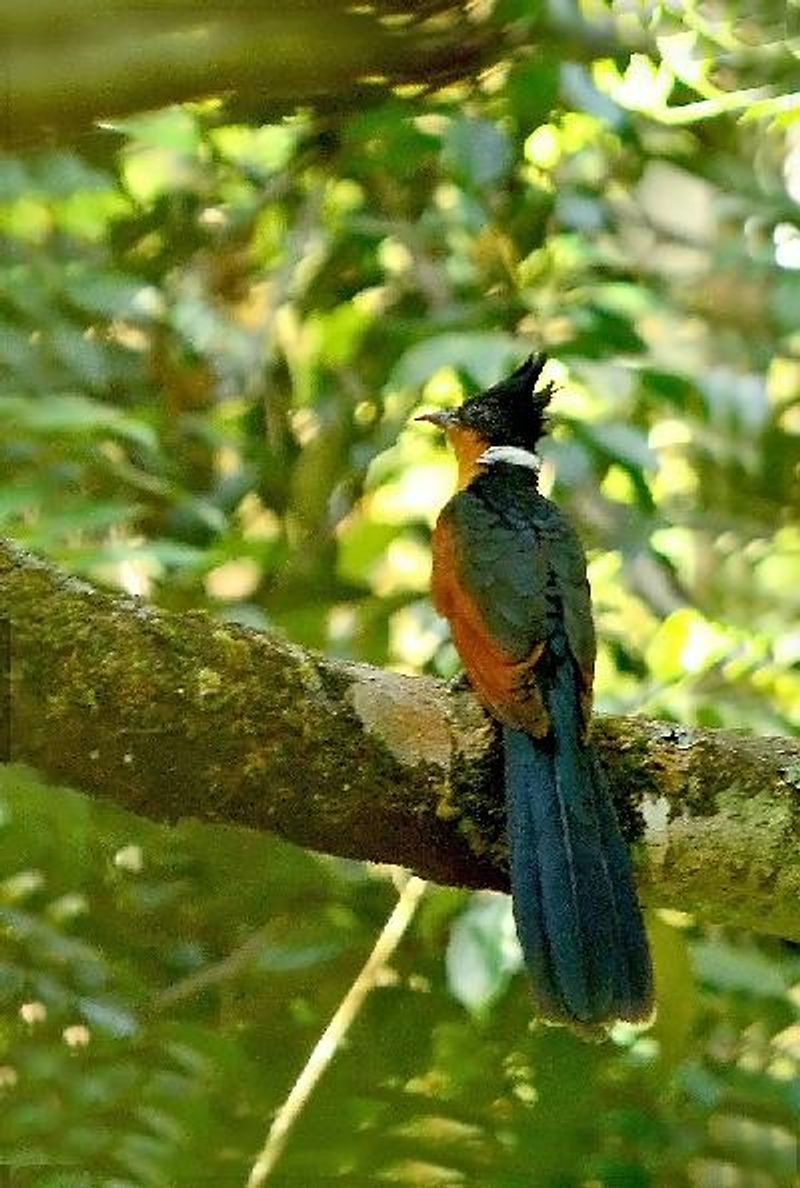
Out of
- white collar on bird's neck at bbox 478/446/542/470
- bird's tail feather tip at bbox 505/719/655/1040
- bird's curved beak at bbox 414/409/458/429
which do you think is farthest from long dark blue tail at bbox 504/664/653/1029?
bird's curved beak at bbox 414/409/458/429

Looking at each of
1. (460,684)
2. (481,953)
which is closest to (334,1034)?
(481,953)

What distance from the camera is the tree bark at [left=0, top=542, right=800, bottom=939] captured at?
49.8 inches

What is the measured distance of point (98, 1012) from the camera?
131 cm

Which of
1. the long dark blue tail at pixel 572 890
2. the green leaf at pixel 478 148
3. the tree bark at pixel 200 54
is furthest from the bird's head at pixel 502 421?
the tree bark at pixel 200 54

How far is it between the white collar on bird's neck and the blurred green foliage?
0.18ft

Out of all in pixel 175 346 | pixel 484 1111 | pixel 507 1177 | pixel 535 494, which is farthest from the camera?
pixel 175 346

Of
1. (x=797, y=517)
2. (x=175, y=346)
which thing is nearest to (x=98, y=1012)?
(x=175, y=346)

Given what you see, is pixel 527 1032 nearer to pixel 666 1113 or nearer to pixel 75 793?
pixel 666 1113

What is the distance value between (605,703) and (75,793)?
3.02 feet

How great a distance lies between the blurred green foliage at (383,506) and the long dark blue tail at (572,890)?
0.09 m

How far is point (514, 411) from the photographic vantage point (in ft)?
6.91

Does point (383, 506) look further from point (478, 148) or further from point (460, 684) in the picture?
point (460, 684)

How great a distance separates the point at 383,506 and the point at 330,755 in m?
1.15

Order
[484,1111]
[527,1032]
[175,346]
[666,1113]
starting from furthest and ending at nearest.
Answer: [175,346]
[666,1113]
[527,1032]
[484,1111]
